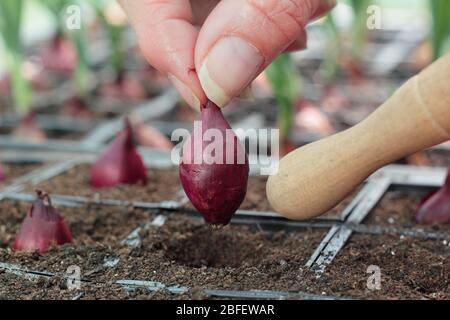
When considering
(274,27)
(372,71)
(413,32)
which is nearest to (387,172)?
(274,27)

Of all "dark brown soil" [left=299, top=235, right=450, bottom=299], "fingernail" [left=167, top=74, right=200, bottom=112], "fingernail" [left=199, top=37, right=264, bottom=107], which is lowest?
"dark brown soil" [left=299, top=235, right=450, bottom=299]

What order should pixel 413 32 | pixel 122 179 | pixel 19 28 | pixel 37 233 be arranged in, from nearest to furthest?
pixel 37 233 → pixel 122 179 → pixel 19 28 → pixel 413 32

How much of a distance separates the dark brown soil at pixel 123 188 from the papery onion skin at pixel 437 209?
373 mm

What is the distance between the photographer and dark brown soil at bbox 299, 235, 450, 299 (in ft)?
2.60

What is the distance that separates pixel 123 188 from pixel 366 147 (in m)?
0.54

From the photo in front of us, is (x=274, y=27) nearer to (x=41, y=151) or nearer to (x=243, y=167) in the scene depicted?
(x=243, y=167)

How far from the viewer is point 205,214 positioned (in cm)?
87

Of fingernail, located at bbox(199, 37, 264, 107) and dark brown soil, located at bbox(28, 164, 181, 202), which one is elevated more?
fingernail, located at bbox(199, 37, 264, 107)

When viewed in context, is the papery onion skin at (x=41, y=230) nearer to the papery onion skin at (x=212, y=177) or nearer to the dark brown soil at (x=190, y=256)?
the dark brown soil at (x=190, y=256)

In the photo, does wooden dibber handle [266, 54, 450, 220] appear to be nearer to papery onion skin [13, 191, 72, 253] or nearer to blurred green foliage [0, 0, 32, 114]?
papery onion skin [13, 191, 72, 253]

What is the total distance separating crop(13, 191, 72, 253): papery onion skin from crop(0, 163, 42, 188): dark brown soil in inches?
15.9

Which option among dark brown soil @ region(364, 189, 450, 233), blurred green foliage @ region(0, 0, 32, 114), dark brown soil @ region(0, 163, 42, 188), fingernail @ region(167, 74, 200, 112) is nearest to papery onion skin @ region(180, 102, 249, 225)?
fingernail @ region(167, 74, 200, 112)

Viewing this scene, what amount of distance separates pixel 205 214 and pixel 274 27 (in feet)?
0.74
